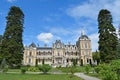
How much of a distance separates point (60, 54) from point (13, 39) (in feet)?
124

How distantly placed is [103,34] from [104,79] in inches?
1178

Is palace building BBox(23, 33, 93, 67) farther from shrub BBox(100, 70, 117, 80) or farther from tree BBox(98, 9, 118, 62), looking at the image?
shrub BBox(100, 70, 117, 80)

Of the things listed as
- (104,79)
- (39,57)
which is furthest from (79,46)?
(104,79)

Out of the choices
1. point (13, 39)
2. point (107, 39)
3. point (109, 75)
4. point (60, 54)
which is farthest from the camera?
point (60, 54)

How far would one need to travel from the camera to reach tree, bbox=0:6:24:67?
37.3 m

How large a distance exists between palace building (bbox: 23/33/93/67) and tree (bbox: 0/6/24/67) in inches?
1353

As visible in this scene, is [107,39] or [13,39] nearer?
[107,39]

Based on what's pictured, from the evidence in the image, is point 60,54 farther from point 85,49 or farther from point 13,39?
point 13,39

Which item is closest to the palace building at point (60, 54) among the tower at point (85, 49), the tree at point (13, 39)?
the tower at point (85, 49)

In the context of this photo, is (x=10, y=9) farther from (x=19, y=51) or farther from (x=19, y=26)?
(x=19, y=51)

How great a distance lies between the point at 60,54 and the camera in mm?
74062

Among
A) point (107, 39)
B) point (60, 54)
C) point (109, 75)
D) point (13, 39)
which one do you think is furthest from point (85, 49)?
point (109, 75)

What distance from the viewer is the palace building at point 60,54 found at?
7381cm

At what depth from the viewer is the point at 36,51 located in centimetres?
7756
